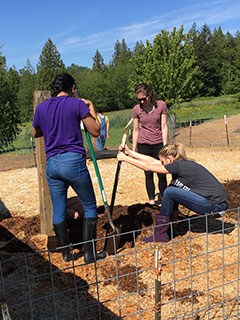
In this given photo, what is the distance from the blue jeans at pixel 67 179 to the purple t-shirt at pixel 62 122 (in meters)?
0.07

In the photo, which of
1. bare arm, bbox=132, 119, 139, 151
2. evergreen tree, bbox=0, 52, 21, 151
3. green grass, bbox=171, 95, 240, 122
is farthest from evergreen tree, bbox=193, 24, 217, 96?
bare arm, bbox=132, 119, 139, 151

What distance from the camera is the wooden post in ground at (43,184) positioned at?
3553 millimetres

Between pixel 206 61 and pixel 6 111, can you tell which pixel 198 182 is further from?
pixel 206 61

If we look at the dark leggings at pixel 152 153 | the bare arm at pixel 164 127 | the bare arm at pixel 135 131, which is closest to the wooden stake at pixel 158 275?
the dark leggings at pixel 152 153

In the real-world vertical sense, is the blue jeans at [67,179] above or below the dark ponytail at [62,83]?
below

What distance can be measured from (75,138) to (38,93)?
956 mm

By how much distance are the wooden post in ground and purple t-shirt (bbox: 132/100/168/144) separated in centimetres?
149

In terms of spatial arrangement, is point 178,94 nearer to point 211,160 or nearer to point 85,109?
point 211,160

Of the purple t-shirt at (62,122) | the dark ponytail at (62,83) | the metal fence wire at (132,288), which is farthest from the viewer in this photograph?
the dark ponytail at (62,83)

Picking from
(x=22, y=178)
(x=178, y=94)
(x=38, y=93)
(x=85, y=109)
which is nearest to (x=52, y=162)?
(x=85, y=109)

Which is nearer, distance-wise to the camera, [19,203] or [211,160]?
[19,203]

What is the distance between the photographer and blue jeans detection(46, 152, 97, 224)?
113 inches

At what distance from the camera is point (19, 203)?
18.9ft

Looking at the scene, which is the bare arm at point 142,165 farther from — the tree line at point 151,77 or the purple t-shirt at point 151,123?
the tree line at point 151,77
